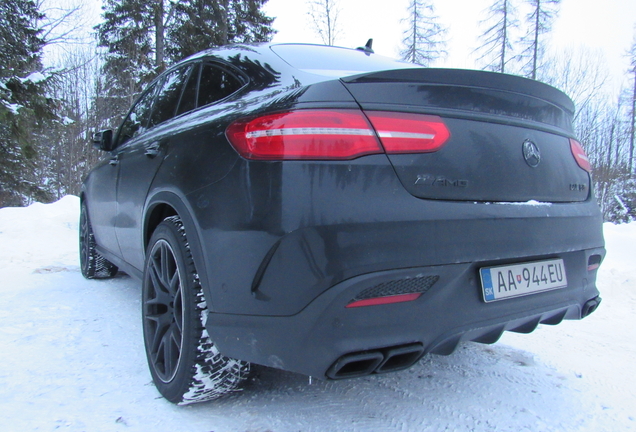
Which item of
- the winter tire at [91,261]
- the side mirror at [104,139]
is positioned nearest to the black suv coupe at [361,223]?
the side mirror at [104,139]

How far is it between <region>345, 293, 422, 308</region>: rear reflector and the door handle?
1404mm

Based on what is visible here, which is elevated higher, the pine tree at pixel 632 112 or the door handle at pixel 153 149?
the pine tree at pixel 632 112

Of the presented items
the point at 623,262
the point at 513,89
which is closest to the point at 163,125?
the point at 513,89

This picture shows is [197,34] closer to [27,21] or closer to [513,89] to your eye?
[27,21]

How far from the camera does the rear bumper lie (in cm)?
135

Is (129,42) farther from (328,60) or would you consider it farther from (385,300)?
(385,300)

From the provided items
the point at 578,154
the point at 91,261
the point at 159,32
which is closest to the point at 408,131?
the point at 578,154

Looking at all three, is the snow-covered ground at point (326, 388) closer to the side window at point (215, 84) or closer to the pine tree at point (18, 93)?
the side window at point (215, 84)

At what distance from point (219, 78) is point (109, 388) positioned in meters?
1.53

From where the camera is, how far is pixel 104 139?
3.49 meters

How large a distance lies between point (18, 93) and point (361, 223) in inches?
476

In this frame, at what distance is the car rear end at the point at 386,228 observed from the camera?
Result: 1.35 metres

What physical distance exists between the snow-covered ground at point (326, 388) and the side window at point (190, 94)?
4.44 feet

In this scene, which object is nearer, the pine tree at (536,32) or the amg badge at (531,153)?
the amg badge at (531,153)
